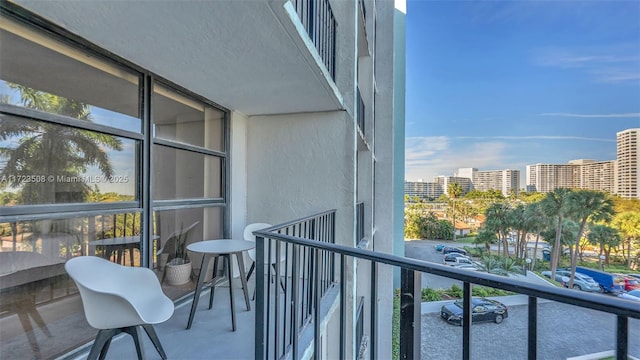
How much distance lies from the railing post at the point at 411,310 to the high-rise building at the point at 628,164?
65.8 feet

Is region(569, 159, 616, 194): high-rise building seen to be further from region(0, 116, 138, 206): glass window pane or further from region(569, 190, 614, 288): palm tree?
region(0, 116, 138, 206): glass window pane

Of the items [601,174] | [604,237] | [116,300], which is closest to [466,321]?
Answer: [116,300]

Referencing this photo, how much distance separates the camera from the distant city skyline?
66.4 feet

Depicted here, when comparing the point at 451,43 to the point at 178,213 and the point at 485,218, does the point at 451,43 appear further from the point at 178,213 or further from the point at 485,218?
the point at 178,213

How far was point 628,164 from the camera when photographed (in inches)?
634

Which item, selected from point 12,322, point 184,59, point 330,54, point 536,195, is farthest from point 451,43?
point 12,322

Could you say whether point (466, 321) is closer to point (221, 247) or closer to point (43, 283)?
point (221, 247)

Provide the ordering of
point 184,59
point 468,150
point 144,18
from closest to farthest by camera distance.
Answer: point 144,18 → point 184,59 → point 468,150

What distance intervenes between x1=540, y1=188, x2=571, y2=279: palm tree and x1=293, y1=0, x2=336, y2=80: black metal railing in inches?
691

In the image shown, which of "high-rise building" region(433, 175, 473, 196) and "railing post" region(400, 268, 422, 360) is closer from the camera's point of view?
"railing post" region(400, 268, 422, 360)

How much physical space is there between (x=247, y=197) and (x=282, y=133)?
42.0 inches

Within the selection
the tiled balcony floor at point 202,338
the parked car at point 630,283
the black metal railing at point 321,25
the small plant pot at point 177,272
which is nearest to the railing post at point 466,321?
the tiled balcony floor at point 202,338

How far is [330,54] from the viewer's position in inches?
146

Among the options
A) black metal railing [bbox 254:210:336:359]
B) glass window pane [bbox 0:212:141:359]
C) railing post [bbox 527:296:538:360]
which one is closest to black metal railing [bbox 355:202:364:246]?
black metal railing [bbox 254:210:336:359]
